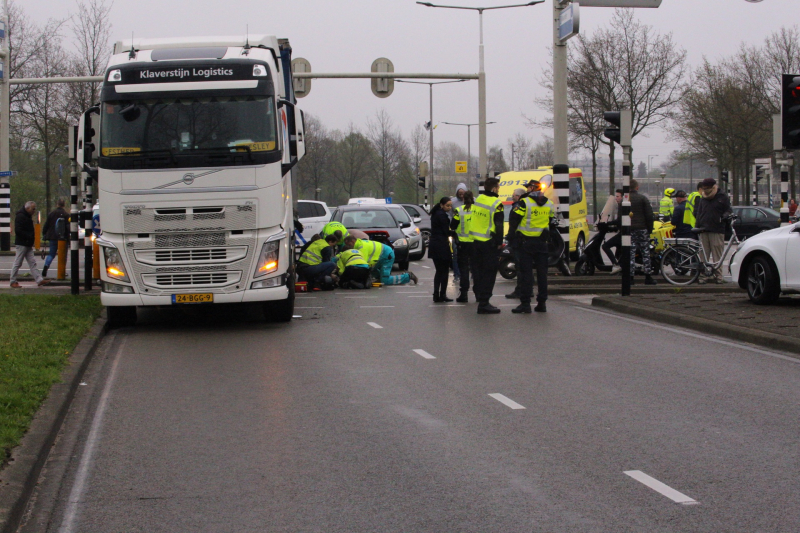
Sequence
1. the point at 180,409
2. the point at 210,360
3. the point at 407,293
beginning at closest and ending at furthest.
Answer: the point at 180,409 → the point at 210,360 → the point at 407,293

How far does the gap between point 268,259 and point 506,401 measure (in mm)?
5392

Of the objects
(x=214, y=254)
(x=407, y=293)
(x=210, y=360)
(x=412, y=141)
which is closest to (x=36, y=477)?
(x=210, y=360)

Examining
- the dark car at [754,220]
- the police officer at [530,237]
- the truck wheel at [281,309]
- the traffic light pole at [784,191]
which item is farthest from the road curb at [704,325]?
the dark car at [754,220]

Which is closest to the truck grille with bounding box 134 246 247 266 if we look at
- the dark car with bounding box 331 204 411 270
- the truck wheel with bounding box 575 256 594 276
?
the truck wheel with bounding box 575 256 594 276

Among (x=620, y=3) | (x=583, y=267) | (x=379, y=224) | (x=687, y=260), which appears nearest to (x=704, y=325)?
(x=687, y=260)

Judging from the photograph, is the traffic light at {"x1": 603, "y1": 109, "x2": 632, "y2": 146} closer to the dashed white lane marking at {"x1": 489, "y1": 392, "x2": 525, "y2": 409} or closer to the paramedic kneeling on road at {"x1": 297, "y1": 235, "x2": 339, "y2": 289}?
the paramedic kneeling on road at {"x1": 297, "y1": 235, "x2": 339, "y2": 289}

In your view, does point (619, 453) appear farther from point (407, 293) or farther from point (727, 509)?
point (407, 293)

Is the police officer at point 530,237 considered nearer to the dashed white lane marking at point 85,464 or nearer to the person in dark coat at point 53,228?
the dashed white lane marking at point 85,464

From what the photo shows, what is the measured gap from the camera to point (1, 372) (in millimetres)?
8023

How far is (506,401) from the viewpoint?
296 inches

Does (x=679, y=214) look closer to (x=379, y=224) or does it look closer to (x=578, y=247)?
(x=578, y=247)

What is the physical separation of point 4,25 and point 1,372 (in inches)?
889

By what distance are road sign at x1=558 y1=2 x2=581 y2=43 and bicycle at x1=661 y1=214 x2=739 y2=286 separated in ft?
13.9

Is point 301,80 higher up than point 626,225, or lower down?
higher up
